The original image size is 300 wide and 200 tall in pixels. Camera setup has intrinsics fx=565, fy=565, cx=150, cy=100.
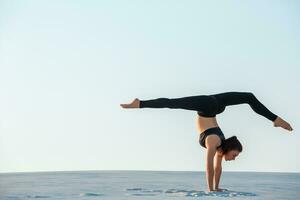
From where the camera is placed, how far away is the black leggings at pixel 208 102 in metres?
7.49

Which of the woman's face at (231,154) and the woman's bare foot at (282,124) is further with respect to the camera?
the woman's bare foot at (282,124)

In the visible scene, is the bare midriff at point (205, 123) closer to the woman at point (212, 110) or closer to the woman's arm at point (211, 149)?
the woman at point (212, 110)

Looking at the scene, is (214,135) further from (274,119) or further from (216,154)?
(274,119)

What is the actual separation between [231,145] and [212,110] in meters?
0.52

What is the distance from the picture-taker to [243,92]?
7.52 meters

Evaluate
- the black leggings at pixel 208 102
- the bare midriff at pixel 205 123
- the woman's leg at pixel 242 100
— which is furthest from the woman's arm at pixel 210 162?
the woman's leg at pixel 242 100

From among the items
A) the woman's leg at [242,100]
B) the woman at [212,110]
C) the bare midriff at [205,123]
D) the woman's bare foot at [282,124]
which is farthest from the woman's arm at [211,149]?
the woman's bare foot at [282,124]

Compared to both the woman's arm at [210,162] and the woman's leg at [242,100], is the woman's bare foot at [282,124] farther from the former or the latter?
the woman's arm at [210,162]

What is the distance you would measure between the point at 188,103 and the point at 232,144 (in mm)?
789

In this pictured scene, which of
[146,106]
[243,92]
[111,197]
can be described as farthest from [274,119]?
[111,197]

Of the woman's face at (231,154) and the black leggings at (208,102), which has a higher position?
the black leggings at (208,102)

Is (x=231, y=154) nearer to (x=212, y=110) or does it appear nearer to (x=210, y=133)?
(x=210, y=133)

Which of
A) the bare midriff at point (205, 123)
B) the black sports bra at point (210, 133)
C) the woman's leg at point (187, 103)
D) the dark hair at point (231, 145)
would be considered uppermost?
the woman's leg at point (187, 103)

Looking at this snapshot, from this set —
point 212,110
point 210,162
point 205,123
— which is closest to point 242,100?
point 212,110
